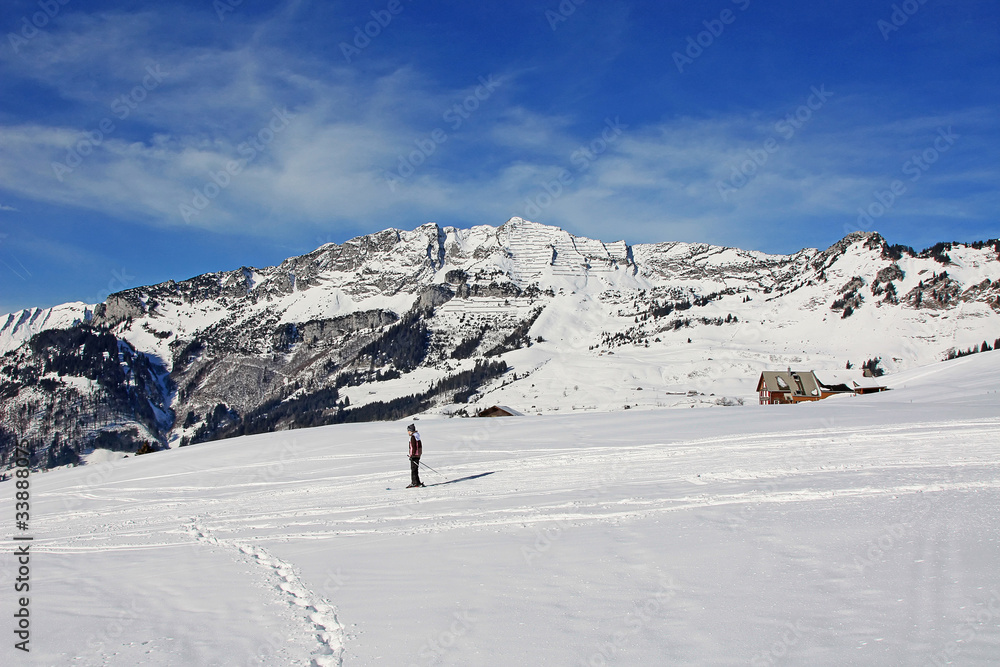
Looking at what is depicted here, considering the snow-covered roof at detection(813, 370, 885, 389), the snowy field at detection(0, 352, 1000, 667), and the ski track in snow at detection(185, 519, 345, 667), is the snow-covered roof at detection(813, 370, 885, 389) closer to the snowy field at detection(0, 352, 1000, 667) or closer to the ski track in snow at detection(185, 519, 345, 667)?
the snowy field at detection(0, 352, 1000, 667)

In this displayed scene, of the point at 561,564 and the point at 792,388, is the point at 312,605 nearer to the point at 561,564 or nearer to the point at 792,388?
the point at 561,564

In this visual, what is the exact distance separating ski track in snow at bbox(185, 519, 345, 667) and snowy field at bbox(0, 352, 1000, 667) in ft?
0.12

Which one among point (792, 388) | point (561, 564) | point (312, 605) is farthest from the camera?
point (792, 388)

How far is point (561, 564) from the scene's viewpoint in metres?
8.60

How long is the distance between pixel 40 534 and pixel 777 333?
156 metres

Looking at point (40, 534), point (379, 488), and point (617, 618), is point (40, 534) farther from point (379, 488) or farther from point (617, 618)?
point (617, 618)

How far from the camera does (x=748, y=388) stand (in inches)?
4028

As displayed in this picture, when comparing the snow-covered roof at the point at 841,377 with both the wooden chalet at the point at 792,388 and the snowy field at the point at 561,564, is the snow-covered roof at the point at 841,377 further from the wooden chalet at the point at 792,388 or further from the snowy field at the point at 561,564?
the snowy field at the point at 561,564

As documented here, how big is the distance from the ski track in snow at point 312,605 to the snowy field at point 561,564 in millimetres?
36

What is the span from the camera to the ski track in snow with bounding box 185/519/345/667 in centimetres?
593

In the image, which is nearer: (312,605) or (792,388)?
(312,605)

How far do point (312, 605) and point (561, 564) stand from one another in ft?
10.9

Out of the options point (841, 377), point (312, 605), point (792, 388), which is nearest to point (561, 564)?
point (312, 605)

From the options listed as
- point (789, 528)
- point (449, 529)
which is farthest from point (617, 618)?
point (449, 529)
